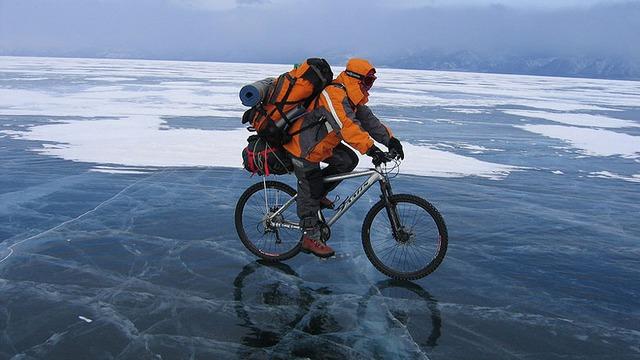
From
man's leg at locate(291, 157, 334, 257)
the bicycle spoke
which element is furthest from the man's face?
the bicycle spoke

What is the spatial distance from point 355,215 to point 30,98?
21960mm

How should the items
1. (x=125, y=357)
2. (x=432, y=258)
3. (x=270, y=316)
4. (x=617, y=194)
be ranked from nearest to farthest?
(x=125, y=357) < (x=270, y=316) < (x=432, y=258) < (x=617, y=194)

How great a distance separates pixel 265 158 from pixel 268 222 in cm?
85

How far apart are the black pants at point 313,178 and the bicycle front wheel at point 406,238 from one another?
1.74 ft

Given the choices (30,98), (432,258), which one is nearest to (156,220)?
(432,258)

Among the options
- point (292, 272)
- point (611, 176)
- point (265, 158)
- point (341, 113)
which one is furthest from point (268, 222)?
point (611, 176)

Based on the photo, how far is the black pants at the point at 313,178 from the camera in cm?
527

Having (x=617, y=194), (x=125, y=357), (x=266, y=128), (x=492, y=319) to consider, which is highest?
(x=266, y=128)

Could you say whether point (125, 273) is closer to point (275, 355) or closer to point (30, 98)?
point (275, 355)

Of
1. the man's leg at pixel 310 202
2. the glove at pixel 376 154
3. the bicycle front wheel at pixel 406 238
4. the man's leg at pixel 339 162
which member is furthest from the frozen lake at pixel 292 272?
the glove at pixel 376 154

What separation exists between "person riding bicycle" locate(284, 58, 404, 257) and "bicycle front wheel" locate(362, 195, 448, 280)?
1.60 ft

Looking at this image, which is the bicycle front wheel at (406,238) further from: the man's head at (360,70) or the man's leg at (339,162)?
the man's head at (360,70)

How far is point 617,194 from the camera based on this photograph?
912 cm

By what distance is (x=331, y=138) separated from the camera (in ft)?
16.8
